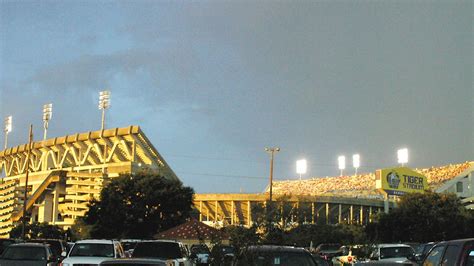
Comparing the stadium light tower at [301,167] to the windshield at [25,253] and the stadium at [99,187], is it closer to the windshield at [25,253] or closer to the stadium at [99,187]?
the stadium at [99,187]

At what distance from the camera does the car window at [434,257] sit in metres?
11.8

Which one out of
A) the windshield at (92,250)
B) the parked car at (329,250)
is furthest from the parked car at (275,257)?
the parked car at (329,250)

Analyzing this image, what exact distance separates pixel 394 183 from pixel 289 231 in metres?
71.7

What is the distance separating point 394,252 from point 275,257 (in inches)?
587

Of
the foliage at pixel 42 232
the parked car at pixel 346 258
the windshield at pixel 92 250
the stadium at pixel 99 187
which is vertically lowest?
the parked car at pixel 346 258

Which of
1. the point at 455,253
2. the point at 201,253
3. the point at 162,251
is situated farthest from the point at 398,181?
the point at 455,253

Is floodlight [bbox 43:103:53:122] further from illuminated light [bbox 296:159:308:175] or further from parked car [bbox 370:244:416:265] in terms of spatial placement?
parked car [bbox 370:244:416:265]

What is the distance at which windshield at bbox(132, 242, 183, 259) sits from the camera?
20453 millimetres

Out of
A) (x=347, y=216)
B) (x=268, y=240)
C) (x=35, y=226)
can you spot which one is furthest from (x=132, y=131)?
(x=268, y=240)

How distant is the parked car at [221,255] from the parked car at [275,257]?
3.32ft

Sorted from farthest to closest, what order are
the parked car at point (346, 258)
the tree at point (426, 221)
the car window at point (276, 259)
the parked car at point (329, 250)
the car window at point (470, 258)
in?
the tree at point (426, 221)
the parked car at point (329, 250)
the parked car at point (346, 258)
the car window at point (276, 259)
the car window at point (470, 258)

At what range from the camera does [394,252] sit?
2547 cm

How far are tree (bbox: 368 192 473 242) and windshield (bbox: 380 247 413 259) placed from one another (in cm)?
3690

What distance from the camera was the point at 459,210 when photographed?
64.9 meters
